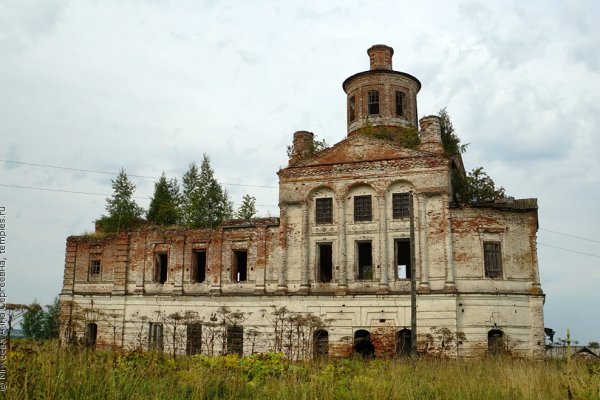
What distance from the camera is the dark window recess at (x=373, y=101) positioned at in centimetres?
2892

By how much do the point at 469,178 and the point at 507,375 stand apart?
18.5 metres

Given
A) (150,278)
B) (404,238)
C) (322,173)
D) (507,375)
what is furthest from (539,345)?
(150,278)

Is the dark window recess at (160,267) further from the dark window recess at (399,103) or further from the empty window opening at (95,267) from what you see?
the dark window recess at (399,103)

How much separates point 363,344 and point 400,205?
6.17 meters

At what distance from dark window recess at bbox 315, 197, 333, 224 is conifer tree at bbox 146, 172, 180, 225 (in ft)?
49.4

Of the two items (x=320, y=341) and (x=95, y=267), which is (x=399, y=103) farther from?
(x=95, y=267)

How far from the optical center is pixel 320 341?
2367 cm

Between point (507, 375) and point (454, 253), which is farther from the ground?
point (454, 253)

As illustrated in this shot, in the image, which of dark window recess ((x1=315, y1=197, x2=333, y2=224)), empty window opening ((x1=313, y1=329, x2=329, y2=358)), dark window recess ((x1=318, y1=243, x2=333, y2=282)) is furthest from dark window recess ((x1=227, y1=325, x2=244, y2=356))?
dark window recess ((x1=315, y1=197, x2=333, y2=224))

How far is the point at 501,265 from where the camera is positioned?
73.6 ft

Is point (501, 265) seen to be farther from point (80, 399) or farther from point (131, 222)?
point (131, 222)

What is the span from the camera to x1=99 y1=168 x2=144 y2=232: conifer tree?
34.2 m

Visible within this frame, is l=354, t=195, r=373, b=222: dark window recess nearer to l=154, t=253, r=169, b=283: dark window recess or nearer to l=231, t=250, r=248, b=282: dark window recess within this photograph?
l=231, t=250, r=248, b=282: dark window recess

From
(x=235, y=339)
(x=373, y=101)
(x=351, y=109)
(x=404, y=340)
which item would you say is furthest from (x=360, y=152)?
(x=235, y=339)
